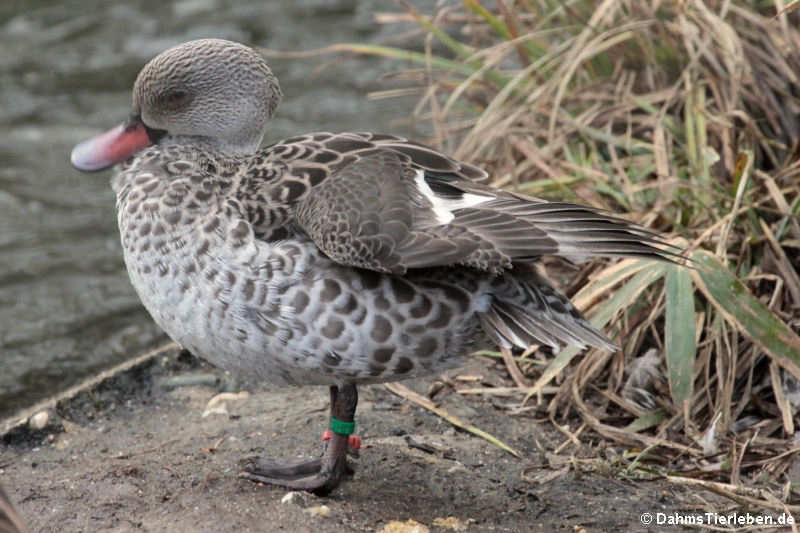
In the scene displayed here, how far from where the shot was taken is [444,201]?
363 centimetres

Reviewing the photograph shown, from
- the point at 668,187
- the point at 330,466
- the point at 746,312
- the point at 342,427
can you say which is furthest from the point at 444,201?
the point at 668,187

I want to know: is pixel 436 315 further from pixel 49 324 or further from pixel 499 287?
pixel 49 324

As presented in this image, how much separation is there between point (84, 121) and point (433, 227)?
5.50m

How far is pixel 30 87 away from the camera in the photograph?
28.9 ft

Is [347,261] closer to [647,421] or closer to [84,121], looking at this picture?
[647,421]

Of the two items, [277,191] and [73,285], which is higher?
[277,191]

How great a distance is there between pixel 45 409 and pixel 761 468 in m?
2.70

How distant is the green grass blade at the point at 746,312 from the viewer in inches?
156

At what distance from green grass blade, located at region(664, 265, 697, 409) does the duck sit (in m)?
0.50

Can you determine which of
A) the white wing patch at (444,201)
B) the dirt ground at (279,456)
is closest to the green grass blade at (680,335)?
the dirt ground at (279,456)

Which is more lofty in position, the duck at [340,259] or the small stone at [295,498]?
the duck at [340,259]

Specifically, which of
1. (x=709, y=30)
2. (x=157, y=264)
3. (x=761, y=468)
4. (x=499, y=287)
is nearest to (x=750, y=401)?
(x=761, y=468)

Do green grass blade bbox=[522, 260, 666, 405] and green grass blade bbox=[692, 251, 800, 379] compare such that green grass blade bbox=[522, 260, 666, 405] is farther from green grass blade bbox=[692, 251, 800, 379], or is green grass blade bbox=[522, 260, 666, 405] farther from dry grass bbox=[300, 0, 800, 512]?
green grass blade bbox=[692, 251, 800, 379]

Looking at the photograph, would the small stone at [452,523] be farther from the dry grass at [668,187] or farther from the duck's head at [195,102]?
the duck's head at [195,102]
